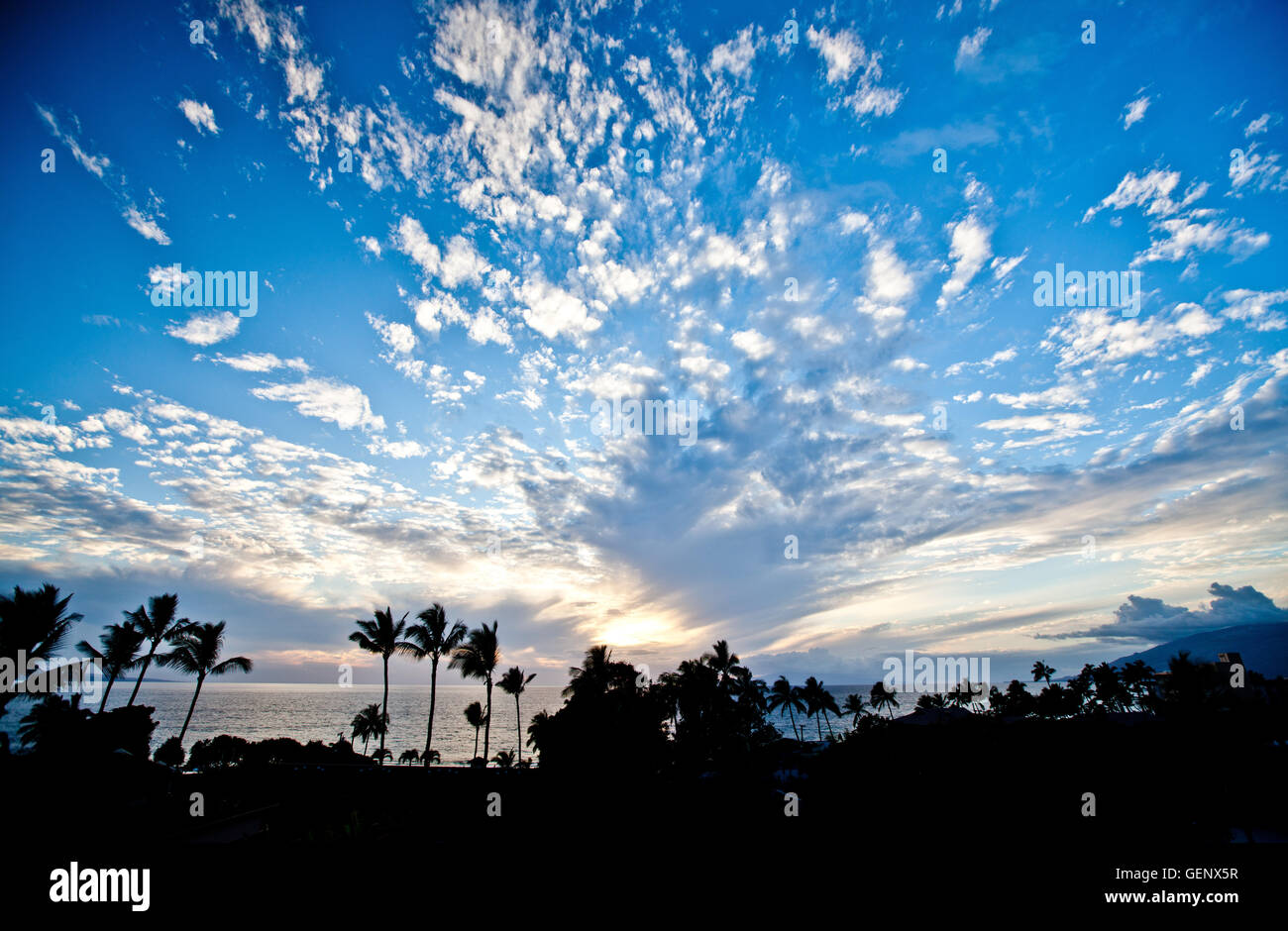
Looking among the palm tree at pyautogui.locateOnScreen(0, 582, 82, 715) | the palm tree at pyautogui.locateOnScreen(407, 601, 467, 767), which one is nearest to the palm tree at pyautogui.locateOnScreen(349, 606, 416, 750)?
the palm tree at pyautogui.locateOnScreen(407, 601, 467, 767)

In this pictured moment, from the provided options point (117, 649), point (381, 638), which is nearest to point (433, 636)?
point (381, 638)

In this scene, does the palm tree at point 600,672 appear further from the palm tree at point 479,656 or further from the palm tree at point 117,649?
the palm tree at point 117,649

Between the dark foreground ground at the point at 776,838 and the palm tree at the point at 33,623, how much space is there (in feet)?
17.5

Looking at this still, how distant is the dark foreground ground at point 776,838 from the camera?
32.1ft

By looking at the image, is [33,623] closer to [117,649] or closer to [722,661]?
[117,649]

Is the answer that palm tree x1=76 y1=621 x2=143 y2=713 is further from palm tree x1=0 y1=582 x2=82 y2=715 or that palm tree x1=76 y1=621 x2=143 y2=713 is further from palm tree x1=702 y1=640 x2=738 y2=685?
palm tree x1=702 y1=640 x2=738 y2=685

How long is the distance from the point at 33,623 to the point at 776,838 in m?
27.2

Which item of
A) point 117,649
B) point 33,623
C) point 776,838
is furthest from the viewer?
point 117,649

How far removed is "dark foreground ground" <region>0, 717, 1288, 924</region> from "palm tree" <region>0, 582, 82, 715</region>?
5329 millimetres

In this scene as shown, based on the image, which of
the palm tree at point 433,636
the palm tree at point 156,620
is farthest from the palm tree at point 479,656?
the palm tree at point 156,620

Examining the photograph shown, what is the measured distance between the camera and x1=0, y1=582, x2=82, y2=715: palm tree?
17688 mm

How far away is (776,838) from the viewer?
12328 mm

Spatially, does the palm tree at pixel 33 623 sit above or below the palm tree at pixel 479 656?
above
